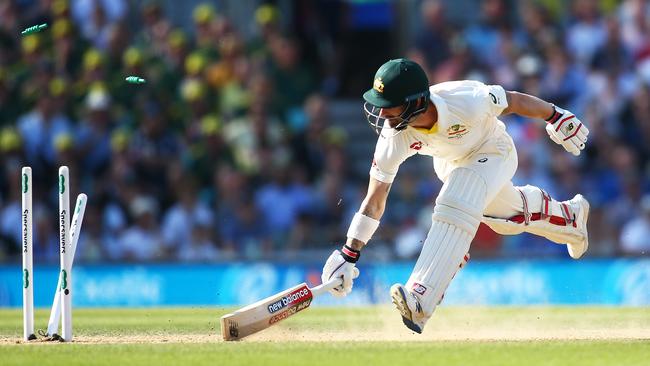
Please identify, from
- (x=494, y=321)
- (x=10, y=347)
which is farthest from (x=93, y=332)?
(x=494, y=321)

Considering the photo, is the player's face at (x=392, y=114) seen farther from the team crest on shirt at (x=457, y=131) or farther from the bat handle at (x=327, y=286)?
the bat handle at (x=327, y=286)

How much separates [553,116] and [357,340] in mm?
1738

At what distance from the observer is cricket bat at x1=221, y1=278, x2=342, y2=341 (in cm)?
669

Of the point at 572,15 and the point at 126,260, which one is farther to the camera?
the point at 572,15

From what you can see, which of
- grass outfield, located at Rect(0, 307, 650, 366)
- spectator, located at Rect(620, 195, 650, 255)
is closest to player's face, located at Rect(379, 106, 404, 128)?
grass outfield, located at Rect(0, 307, 650, 366)

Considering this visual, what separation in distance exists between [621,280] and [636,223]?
3.71 feet

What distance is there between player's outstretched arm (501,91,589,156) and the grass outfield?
1.14 m

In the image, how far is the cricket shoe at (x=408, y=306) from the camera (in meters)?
6.46

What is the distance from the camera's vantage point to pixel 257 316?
6715mm

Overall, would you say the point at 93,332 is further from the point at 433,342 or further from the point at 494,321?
the point at 494,321

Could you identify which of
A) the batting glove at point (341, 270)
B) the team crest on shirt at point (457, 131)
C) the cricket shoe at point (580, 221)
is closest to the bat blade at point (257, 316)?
the batting glove at point (341, 270)

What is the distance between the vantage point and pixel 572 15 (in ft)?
44.9

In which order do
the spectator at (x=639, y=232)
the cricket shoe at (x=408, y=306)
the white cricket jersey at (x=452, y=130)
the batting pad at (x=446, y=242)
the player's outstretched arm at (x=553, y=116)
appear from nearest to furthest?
the cricket shoe at (x=408, y=306)
the batting pad at (x=446, y=242)
the white cricket jersey at (x=452, y=130)
the player's outstretched arm at (x=553, y=116)
the spectator at (x=639, y=232)

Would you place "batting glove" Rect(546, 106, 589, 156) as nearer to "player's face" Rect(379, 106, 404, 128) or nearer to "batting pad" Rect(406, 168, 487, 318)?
"batting pad" Rect(406, 168, 487, 318)
